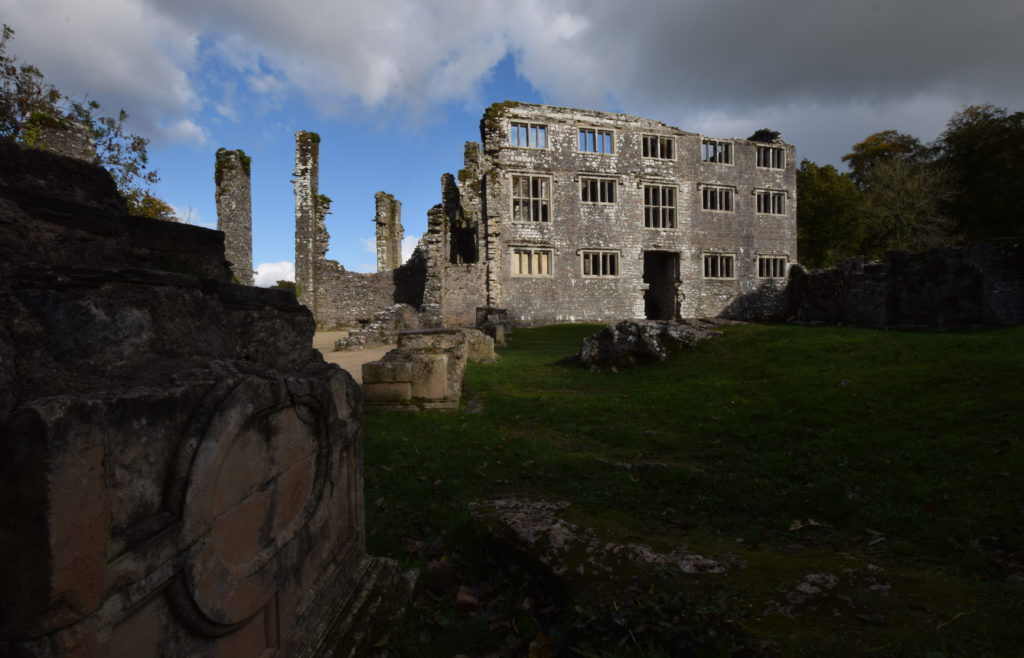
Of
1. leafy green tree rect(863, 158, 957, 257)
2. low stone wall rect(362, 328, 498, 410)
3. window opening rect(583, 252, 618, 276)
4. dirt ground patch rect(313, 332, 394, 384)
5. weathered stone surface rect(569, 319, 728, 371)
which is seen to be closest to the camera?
low stone wall rect(362, 328, 498, 410)

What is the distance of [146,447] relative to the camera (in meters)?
1.55

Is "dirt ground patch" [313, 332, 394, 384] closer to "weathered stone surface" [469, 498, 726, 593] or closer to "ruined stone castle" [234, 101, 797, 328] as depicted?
"ruined stone castle" [234, 101, 797, 328]

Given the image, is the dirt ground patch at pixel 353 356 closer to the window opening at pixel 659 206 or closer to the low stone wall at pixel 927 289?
the low stone wall at pixel 927 289

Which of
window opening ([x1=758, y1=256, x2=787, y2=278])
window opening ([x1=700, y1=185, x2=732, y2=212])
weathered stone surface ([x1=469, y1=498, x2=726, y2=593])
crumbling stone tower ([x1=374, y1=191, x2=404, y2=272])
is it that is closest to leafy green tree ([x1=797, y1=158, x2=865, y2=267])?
window opening ([x1=758, y1=256, x2=787, y2=278])

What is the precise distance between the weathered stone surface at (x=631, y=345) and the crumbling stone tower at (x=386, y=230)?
2101 centimetres

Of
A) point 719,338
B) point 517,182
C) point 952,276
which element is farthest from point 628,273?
point 719,338

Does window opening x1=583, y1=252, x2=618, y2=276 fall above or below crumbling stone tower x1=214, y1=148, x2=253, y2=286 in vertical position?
below

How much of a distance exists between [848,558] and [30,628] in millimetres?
3764

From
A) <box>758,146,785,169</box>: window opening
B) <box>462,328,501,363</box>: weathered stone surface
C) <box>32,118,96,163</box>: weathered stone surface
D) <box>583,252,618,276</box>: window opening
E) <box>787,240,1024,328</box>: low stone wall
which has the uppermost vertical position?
<box>758,146,785,169</box>: window opening

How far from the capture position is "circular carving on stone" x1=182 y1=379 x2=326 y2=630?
1.73 m

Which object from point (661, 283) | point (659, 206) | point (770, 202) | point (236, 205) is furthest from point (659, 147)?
point (236, 205)

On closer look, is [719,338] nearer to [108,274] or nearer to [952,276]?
[952,276]

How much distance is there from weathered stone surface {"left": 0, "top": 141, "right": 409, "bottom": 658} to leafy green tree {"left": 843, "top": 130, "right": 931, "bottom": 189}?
43.8m

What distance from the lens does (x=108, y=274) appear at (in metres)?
1.68
